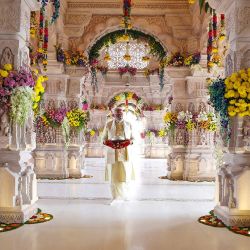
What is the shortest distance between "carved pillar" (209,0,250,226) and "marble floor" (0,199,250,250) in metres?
0.44

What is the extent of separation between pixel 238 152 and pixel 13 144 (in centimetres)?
357

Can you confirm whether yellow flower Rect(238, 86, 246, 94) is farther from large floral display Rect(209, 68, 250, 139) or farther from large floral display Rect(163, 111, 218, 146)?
large floral display Rect(163, 111, 218, 146)

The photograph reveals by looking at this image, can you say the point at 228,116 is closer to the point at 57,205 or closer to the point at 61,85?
the point at 57,205

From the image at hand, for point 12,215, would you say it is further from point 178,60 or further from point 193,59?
point 178,60

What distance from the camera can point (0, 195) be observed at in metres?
6.23

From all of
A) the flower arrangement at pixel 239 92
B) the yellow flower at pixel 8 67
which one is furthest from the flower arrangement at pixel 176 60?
the yellow flower at pixel 8 67

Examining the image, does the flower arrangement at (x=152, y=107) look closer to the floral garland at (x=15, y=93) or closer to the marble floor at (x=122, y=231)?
the marble floor at (x=122, y=231)

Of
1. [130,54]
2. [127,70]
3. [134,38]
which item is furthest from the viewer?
[127,70]

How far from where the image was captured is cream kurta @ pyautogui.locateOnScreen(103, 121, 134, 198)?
28.2ft

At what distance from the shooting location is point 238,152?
6.37 metres

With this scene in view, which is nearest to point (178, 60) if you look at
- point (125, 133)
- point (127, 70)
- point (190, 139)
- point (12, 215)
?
point (190, 139)

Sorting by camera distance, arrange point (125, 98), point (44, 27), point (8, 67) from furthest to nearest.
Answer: point (125, 98) < point (44, 27) < point (8, 67)

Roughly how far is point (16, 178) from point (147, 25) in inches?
368

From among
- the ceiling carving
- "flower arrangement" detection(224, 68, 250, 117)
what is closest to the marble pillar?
the ceiling carving
